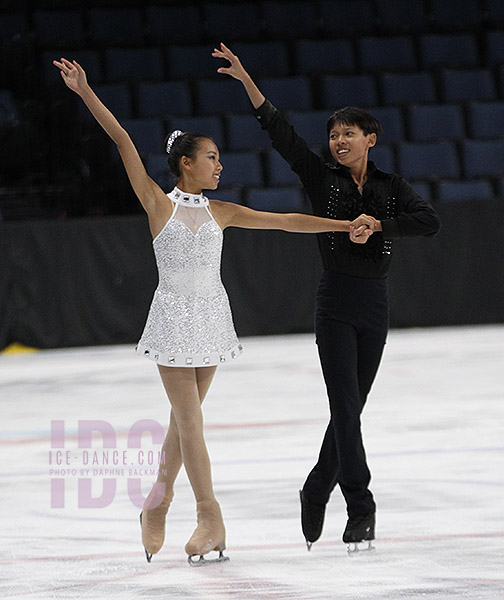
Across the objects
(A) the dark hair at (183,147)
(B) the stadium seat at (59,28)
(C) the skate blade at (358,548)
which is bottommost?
(C) the skate blade at (358,548)

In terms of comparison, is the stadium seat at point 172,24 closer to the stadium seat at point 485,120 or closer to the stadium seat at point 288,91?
the stadium seat at point 288,91

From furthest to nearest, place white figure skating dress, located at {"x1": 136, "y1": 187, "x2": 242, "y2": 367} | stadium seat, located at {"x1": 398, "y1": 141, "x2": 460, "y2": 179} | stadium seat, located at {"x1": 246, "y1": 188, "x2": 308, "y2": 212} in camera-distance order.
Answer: stadium seat, located at {"x1": 398, "y1": 141, "x2": 460, "y2": 179} < stadium seat, located at {"x1": 246, "y1": 188, "x2": 308, "y2": 212} < white figure skating dress, located at {"x1": 136, "y1": 187, "x2": 242, "y2": 367}

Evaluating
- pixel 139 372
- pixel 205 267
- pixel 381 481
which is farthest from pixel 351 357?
pixel 139 372

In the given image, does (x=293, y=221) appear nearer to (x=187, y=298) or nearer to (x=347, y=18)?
(x=187, y=298)

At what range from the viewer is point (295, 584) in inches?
117

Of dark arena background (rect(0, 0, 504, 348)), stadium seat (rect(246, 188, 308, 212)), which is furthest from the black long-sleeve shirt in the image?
stadium seat (rect(246, 188, 308, 212))

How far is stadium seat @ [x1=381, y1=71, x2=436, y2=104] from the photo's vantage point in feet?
40.9

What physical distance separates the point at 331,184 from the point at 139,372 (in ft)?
Result: 17.3

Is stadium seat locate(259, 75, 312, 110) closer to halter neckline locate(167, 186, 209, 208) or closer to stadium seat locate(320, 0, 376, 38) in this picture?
stadium seat locate(320, 0, 376, 38)

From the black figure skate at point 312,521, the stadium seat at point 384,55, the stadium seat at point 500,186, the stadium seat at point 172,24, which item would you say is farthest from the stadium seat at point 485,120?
the black figure skate at point 312,521

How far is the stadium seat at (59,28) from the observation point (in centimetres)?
1243

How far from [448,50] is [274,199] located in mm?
3660

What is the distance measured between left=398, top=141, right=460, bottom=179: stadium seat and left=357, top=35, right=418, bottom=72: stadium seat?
150cm

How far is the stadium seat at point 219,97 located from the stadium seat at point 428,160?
182 cm
